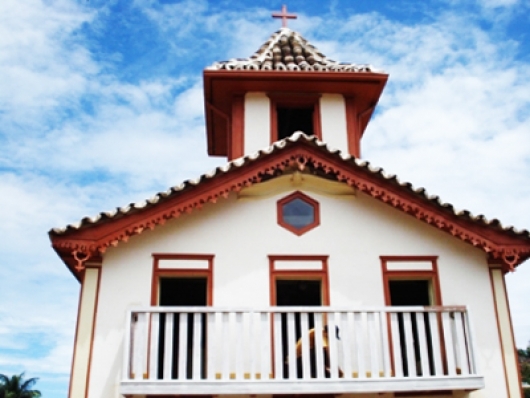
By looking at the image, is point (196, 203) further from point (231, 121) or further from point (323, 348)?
point (231, 121)

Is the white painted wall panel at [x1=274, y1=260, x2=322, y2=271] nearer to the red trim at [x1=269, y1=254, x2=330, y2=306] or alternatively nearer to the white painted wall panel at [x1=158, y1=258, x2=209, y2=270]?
the red trim at [x1=269, y1=254, x2=330, y2=306]

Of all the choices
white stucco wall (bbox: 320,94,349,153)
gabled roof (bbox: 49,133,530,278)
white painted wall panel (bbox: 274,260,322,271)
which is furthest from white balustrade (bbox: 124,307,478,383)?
white stucco wall (bbox: 320,94,349,153)

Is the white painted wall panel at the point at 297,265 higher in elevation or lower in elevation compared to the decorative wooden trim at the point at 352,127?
lower

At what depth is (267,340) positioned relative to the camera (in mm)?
9328

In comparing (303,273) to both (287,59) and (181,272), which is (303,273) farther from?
(287,59)

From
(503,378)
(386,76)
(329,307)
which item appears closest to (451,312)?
(503,378)

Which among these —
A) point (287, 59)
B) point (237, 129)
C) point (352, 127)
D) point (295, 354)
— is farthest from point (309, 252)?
point (287, 59)

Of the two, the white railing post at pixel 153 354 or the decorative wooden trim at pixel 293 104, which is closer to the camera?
the white railing post at pixel 153 354

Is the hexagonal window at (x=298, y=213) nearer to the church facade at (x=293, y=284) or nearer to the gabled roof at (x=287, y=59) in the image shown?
the church facade at (x=293, y=284)

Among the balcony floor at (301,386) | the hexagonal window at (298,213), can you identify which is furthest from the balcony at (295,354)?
the hexagonal window at (298,213)

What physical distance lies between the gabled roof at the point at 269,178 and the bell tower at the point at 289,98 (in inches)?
99.8

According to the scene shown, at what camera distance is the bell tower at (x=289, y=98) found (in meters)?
13.4

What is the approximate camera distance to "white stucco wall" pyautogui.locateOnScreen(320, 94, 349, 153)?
531 inches

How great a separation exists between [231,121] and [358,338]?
6148mm
